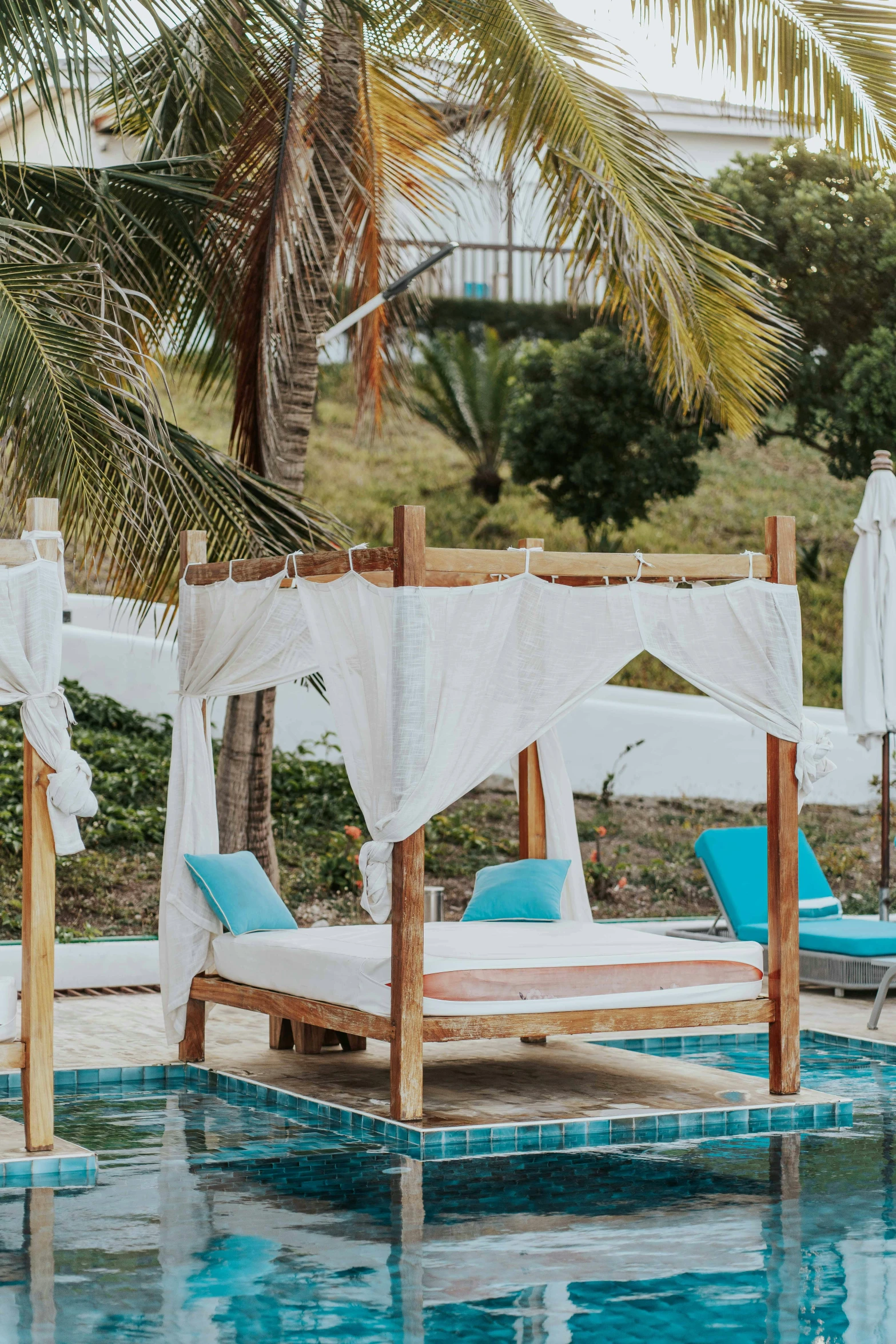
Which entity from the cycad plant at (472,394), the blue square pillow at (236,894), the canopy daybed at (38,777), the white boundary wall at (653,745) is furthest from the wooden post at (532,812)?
the cycad plant at (472,394)

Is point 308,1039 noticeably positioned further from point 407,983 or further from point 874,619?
point 874,619

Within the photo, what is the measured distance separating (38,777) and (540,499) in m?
14.5

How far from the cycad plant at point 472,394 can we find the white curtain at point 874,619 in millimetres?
10356

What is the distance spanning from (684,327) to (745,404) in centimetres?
79

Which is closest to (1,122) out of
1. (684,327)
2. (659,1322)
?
(684,327)

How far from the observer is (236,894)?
754 centimetres

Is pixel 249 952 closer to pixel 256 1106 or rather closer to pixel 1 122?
pixel 256 1106

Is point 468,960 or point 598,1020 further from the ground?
point 468,960

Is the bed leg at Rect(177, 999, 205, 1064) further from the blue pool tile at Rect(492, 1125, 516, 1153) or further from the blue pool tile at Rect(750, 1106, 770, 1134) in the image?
the blue pool tile at Rect(750, 1106, 770, 1134)

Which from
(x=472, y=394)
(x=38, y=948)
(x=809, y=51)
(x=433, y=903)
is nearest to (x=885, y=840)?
(x=433, y=903)

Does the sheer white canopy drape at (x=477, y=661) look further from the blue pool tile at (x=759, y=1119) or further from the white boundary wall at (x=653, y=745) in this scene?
the white boundary wall at (x=653, y=745)

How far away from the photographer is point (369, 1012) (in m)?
6.41

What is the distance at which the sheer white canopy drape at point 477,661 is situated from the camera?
6.27 m

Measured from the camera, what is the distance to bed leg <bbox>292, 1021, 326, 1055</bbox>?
7719mm
